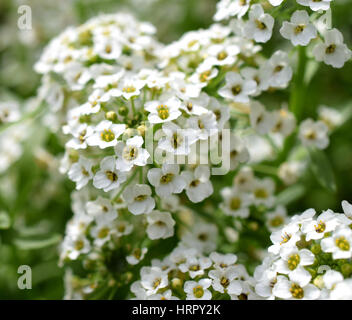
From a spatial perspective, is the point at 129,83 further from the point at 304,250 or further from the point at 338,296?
the point at 338,296

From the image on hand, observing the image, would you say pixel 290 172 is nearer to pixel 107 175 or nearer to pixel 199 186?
pixel 199 186

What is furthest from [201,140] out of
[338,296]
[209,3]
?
[209,3]

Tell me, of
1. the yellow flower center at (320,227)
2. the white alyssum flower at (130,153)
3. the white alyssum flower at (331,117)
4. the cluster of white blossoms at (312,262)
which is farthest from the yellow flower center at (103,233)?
the white alyssum flower at (331,117)

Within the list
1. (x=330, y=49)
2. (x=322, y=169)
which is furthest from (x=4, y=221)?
(x=330, y=49)

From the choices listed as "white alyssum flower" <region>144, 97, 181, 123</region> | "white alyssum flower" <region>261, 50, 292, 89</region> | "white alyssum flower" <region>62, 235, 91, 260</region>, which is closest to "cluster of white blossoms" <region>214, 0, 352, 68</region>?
"white alyssum flower" <region>261, 50, 292, 89</region>

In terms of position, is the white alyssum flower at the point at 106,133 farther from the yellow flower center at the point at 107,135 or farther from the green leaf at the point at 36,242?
the green leaf at the point at 36,242

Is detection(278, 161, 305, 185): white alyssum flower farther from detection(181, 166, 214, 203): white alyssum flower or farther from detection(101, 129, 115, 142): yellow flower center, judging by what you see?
detection(101, 129, 115, 142): yellow flower center
